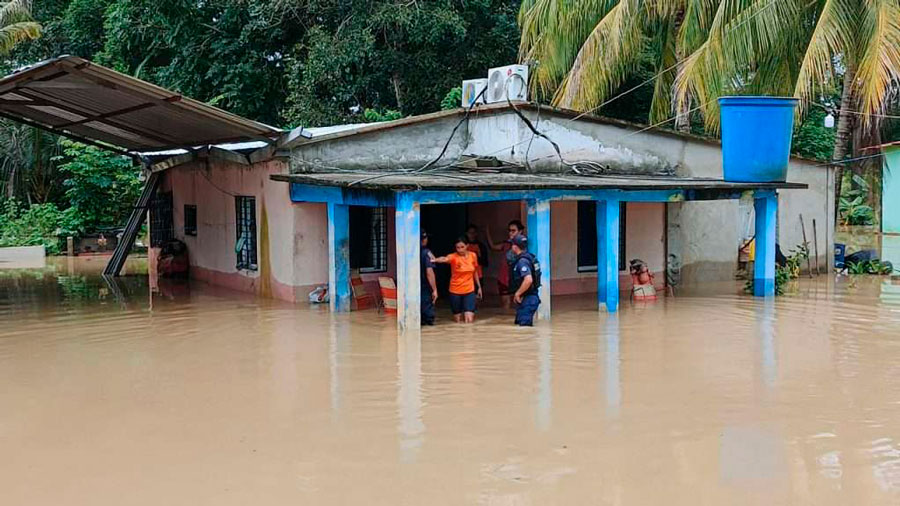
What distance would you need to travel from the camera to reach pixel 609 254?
48.5ft

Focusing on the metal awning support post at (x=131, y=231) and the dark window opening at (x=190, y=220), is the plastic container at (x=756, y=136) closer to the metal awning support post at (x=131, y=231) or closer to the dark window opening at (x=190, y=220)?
the dark window opening at (x=190, y=220)

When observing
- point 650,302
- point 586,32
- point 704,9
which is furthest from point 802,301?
point 586,32

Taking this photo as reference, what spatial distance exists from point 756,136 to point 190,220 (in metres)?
12.4

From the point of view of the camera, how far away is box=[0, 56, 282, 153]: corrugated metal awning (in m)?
13.4

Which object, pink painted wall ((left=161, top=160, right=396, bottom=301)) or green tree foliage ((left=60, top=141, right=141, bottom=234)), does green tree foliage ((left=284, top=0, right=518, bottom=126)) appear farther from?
green tree foliage ((left=60, top=141, right=141, bottom=234))

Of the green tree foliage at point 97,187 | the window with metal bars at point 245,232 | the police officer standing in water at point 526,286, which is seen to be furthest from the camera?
the green tree foliage at point 97,187

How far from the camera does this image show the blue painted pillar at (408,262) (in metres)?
12.7

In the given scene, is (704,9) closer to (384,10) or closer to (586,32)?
(586,32)

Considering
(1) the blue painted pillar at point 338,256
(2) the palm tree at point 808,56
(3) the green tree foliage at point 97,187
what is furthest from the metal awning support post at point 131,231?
(2) the palm tree at point 808,56

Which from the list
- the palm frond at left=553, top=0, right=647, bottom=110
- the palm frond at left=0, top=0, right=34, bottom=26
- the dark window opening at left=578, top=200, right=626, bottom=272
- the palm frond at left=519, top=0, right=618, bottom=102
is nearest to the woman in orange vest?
the dark window opening at left=578, top=200, right=626, bottom=272

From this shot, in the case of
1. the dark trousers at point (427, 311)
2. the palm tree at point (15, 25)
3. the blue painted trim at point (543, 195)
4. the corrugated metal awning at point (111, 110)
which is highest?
the palm tree at point (15, 25)

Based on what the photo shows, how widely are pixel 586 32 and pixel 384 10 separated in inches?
209

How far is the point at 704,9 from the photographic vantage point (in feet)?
64.3

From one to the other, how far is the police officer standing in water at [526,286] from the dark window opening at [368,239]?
11.9 feet
